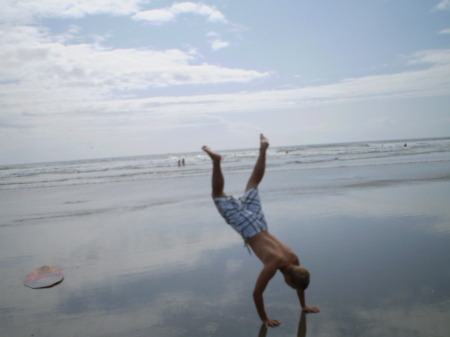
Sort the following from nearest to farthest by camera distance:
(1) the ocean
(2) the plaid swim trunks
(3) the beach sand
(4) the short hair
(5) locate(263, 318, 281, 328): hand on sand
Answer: (4) the short hair, (5) locate(263, 318, 281, 328): hand on sand, (3) the beach sand, (2) the plaid swim trunks, (1) the ocean

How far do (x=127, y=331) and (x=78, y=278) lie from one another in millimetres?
2141

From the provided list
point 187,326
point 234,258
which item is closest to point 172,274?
point 234,258

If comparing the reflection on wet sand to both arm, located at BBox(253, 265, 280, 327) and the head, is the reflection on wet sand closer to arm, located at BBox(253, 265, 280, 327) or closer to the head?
arm, located at BBox(253, 265, 280, 327)

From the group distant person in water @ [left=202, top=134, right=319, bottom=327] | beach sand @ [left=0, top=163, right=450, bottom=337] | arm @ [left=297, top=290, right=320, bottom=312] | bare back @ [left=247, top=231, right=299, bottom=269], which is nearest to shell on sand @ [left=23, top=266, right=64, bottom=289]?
beach sand @ [left=0, top=163, right=450, bottom=337]

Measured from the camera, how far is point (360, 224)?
7.90 m

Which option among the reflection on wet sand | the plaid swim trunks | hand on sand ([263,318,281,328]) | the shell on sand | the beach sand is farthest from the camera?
the shell on sand

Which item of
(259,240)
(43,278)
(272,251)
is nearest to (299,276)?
(272,251)

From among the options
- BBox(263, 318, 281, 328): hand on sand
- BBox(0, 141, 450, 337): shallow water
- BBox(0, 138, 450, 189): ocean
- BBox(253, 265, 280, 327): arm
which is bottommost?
BBox(0, 138, 450, 189): ocean

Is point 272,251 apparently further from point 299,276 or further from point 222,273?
point 222,273

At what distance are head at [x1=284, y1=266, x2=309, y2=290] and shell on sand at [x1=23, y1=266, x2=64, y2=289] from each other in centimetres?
382

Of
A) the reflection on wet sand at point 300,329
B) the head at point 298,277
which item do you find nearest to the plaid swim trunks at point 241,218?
the head at point 298,277

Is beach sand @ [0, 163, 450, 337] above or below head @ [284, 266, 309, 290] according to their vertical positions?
below

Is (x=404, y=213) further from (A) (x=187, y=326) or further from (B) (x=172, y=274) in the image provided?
(A) (x=187, y=326)

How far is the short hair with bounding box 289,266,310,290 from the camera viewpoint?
372 centimetres
